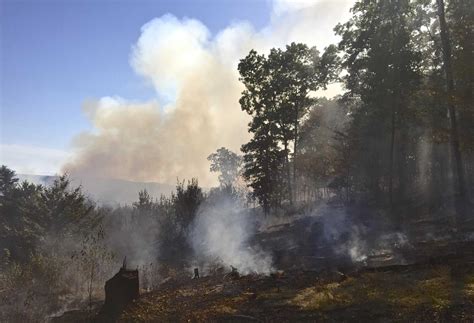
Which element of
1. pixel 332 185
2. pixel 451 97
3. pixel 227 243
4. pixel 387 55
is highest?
pixel 387 55

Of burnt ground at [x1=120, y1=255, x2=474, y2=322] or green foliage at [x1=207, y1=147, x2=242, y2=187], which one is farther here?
green foliage at [x1=207, y1=147, x2=242, y2=187]

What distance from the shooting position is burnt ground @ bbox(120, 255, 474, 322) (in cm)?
912

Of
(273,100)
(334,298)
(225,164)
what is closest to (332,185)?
(273,100)

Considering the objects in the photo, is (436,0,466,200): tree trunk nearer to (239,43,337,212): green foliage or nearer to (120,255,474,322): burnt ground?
(120,255,474,322): burnt ground

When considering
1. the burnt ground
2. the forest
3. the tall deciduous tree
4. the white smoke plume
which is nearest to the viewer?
the burnt ground

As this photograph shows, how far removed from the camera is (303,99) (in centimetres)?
4003

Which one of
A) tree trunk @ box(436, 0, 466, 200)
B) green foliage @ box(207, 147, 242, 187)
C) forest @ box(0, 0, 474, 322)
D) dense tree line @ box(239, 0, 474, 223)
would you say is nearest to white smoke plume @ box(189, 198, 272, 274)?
forest @ box(0, 0, 474, 322)

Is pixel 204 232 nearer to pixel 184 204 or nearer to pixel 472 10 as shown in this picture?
pixel 184 204

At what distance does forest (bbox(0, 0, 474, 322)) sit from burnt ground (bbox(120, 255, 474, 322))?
3.24 metres

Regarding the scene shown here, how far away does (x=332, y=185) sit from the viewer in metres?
41.6

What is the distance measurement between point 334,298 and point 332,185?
31826mm

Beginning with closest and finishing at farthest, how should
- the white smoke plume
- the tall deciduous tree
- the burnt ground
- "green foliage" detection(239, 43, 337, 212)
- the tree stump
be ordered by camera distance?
1. the burnt ground
2. the tree stump
3. the white smoke plume
4. the tall deciduous tree
5. "green foliage" detection(239, 43, 337, 212)

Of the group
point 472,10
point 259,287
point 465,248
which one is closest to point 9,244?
point 259,287

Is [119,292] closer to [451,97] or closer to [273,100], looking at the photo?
[451,97]
